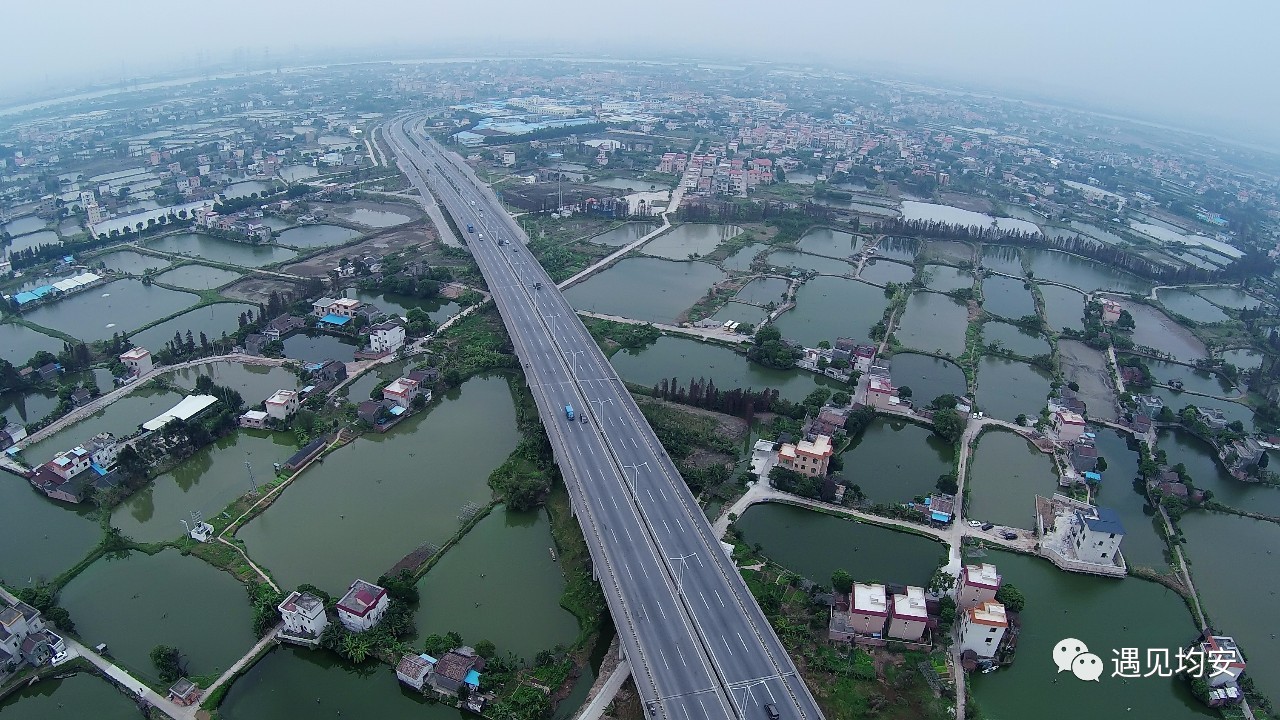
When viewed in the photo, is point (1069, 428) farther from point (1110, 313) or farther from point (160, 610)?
point (160, 610)

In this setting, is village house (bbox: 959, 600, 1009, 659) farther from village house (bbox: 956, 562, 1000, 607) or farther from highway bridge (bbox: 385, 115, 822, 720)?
highway bridge (bbox: 385, 115, 822, 720)

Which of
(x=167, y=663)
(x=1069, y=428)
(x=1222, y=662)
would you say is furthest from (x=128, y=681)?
(x=1069, y=428)

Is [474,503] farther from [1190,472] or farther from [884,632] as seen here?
[1190,472]

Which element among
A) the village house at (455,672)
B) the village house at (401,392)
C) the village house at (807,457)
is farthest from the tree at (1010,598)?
the village house at (401,392)

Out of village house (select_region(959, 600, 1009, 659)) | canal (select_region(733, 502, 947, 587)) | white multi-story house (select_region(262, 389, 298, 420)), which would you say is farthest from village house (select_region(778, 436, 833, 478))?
white multi-story house (select_region(262, 389, 298, 420))

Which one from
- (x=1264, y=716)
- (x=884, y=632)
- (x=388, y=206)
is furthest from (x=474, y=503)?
(x=388, y=206)
